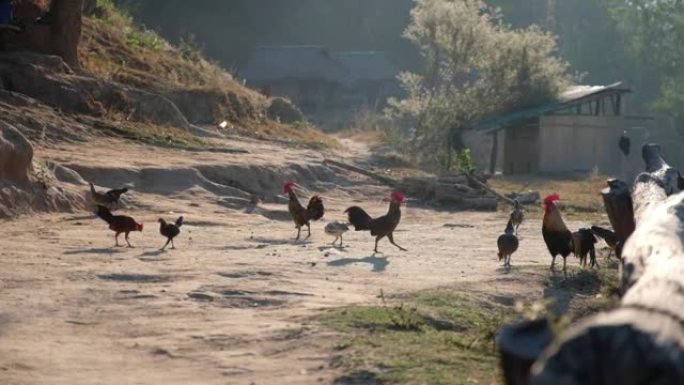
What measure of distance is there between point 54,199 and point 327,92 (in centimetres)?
5241

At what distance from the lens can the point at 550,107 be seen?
4609 centimetres

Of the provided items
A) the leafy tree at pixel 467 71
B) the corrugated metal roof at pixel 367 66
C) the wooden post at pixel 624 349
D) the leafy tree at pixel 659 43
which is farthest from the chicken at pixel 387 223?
the leafy tree at pixel 659 43

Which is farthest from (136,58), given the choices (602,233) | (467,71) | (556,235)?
(556,235)

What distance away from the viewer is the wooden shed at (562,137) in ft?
152

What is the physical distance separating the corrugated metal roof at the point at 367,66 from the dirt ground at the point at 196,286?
49474 mm

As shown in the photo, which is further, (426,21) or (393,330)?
(426,21)

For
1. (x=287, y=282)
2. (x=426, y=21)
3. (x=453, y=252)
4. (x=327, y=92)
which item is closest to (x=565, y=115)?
(x=426, y=21)

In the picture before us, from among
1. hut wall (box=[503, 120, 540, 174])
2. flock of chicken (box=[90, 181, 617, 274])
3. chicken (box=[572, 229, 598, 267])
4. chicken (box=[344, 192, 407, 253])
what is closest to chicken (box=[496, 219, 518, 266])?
flock of chicken (box=[90, 181, 617, 274])

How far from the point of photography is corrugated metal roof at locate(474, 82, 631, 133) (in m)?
45.4

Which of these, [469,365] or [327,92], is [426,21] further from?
[469,365]

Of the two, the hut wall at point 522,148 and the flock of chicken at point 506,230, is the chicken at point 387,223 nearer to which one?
the flock of chicken at point 506,230

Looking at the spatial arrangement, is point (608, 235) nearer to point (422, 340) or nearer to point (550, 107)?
point (422, 340)

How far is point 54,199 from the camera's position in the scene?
61.0 feet

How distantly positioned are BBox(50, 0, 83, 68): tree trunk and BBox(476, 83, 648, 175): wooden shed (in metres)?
20.6
